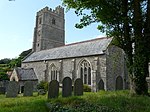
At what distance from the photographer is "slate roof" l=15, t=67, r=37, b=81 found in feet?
90.1

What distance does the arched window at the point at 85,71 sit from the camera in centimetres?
2477

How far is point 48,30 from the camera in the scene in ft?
139

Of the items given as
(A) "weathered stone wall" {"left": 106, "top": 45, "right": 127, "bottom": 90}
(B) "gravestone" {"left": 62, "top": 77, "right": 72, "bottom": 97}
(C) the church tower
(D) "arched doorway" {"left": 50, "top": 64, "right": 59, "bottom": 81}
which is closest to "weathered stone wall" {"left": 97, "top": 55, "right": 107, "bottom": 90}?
(A) "weathered stone wall" {"left": 106, "top": 45, "right": 127, "bottom": 90}

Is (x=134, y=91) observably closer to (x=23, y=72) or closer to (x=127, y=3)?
(x=127, y=3)

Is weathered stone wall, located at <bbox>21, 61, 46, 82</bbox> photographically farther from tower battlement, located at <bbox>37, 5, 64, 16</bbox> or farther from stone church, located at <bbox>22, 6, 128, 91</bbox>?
tower battlement, located at <bbox>37, 5, 64, 16</bbox>

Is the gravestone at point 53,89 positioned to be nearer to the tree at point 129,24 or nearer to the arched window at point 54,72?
the tree at point 129,24

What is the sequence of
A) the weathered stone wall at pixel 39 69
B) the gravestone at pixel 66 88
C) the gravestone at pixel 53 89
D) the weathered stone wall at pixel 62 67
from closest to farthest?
the gravestone at pixel 53 89 < the gravestone at pixel 66 88 < the weathered stone wall at pixel 62 67 < the weathered stone wall at pixel 39 69

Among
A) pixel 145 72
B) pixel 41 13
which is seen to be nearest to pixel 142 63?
pixel 145 72

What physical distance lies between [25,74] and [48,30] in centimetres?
1624

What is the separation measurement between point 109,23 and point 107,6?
3.16 ft

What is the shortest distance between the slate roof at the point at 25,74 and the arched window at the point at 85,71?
28.2 ft

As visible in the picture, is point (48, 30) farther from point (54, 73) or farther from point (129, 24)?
point (129, 24)

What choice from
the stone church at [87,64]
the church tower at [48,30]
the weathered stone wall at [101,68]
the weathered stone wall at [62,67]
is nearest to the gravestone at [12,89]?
the stone church at [87,64]

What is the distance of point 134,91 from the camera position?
9.09m
